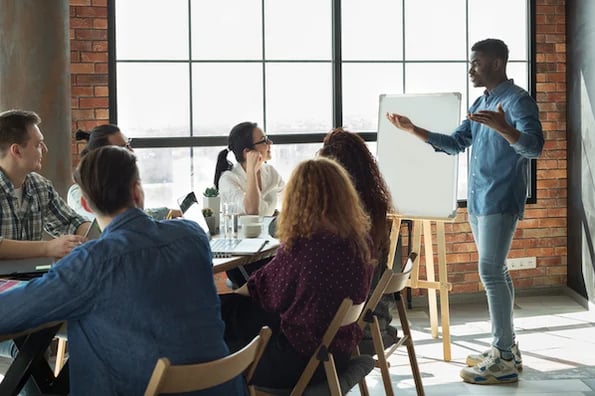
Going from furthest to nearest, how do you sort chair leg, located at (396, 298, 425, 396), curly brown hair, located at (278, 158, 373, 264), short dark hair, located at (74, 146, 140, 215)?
chair leg, located at (396, 298, 425, 396), curly brown hair, located at (278, 158, 373, 264), short dark hair, located at (74, 146, 140, 215)

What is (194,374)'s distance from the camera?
2188 millimetres

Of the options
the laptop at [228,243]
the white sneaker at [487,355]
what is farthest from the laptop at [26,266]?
the white sneaker at [487,355]

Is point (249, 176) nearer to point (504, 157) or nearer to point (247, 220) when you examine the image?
point (247, 220)

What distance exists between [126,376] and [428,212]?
3.36m

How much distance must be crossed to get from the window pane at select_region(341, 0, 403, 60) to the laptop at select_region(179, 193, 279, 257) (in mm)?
2587

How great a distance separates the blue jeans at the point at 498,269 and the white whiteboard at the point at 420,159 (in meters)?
0.71

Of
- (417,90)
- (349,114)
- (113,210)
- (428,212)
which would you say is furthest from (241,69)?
(113,210)

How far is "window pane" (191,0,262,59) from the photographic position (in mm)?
6082

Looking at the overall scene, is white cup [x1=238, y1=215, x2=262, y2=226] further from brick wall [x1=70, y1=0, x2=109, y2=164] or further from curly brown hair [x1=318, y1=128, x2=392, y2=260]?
brick wall [x1=70, y1=0, x2=109, y2=164]

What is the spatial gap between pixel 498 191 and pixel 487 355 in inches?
35.5

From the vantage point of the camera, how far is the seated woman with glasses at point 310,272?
2955mm

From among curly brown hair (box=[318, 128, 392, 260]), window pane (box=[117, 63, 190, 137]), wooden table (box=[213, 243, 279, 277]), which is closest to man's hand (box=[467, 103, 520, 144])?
curly brown hair (box=[318, 128, 392, 260])

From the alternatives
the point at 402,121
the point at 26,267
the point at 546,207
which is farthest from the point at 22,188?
the point at 546,207

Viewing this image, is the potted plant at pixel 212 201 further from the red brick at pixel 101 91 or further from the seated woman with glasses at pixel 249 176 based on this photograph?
the red brick at pixel 101 91
